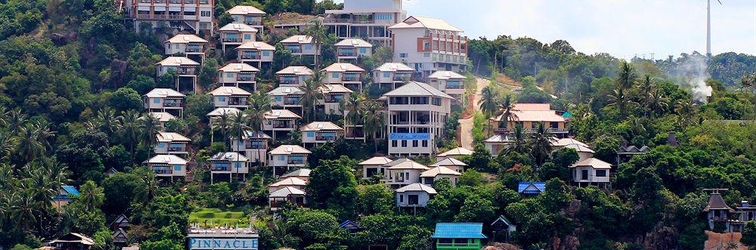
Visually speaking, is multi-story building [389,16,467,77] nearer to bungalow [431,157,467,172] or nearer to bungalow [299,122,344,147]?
bungalow [299,122,344,147]

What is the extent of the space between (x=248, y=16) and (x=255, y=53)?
21.8 ft

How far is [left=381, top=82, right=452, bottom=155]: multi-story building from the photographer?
5143 inches

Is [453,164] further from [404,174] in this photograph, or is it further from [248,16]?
[248,16]

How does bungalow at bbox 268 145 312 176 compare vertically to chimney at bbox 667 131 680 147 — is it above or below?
below

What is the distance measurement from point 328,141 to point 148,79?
15.6 m

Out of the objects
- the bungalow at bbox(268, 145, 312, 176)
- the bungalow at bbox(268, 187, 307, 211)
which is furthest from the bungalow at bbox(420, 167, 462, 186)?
the bungalow at bbox(268, 145, 312, 176)

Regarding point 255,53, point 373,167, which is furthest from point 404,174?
point 255,53

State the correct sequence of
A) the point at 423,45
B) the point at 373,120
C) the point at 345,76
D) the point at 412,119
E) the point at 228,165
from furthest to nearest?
1. the point at 423,45
2. the point at 345,76
3. the point at 412,119
4. the point at 373,120
5. the point at 228,165

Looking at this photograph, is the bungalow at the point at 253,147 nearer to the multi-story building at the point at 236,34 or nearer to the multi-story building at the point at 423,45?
the multi-story building at the point at 236,34

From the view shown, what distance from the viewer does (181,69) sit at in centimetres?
14088

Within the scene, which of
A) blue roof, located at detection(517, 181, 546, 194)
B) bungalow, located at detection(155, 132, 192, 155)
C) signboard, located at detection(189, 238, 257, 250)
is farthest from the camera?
bungalow, located at detection(155, 132, 192, 155)

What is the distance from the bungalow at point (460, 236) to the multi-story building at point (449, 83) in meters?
23.4

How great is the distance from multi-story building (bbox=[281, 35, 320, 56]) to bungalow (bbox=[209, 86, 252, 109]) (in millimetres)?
8055

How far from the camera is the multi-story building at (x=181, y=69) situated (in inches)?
5531
